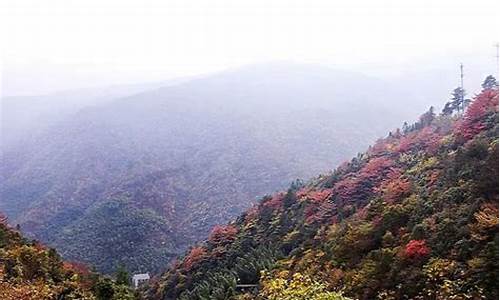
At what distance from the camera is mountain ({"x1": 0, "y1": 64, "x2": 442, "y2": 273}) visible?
112 feet

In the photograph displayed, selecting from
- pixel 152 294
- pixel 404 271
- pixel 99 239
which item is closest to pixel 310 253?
pixel 404 271

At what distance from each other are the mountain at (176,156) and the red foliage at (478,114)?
1946 cm

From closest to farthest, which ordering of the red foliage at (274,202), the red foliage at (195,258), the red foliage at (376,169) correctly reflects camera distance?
the red foliage at (376,169) → the red foliage at (195,258) → the red foliage at (274,202)

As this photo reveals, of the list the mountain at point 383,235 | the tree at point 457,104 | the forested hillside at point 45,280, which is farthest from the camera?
the tree at point 457,104

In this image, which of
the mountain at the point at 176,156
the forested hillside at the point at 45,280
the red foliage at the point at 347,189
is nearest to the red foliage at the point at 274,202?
the red foliage at the point at 347,189

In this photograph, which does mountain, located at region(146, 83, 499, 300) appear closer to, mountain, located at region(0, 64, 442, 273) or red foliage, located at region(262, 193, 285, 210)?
red foliage, located at region(262, 193, 285, 210)

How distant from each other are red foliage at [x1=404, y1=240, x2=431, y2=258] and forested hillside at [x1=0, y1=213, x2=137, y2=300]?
4.97m

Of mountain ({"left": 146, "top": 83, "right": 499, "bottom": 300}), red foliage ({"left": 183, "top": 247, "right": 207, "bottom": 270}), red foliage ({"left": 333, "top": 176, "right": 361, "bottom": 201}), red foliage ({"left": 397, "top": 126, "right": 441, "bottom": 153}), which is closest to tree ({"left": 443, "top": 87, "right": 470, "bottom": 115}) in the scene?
mountain ({"left": 146, "top": 83, "right": 499, "bottom": 300})

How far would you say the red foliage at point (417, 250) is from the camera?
26.7ft

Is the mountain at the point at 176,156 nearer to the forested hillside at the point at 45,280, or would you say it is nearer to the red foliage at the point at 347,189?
the red foliage at the point at 347,189

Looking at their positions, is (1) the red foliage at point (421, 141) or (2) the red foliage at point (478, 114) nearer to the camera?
(2) the red foliage at point (478, 114)

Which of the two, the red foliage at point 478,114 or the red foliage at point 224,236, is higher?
the red foliage at point 478,114

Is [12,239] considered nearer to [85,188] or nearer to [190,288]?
[190,288]

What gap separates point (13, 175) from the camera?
177ft
